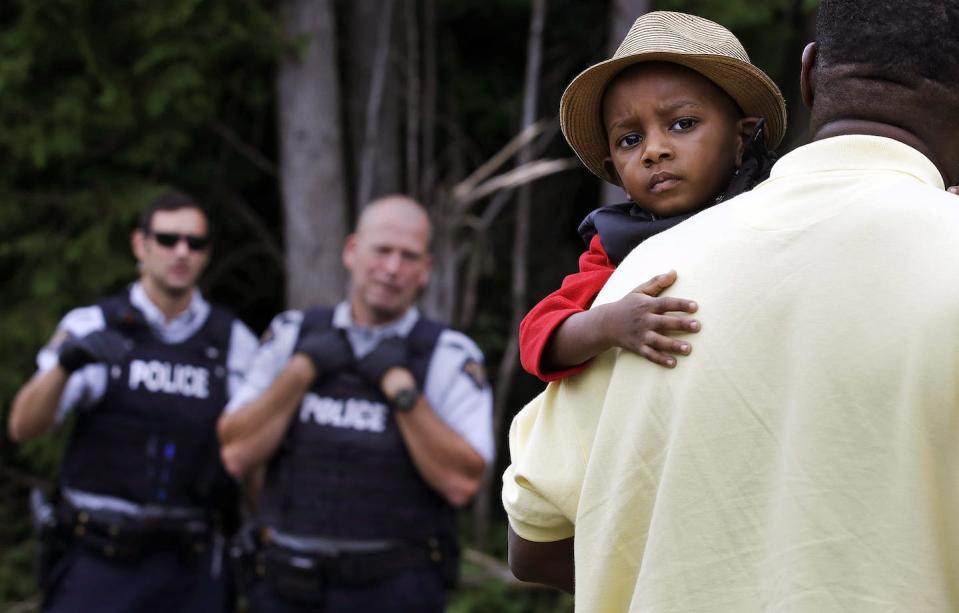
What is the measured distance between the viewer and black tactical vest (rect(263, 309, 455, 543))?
4.15m

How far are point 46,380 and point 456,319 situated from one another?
2619 mm

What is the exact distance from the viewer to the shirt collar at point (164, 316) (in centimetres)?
486

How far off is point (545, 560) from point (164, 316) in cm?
353

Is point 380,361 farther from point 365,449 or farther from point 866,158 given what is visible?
point 866,158

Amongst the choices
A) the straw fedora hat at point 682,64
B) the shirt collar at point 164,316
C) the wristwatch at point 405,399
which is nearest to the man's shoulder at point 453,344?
the wristwatch at point 405,399

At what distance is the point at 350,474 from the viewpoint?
4188 mm

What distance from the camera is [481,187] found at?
21.0 feet

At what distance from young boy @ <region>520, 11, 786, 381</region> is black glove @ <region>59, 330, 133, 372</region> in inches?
123

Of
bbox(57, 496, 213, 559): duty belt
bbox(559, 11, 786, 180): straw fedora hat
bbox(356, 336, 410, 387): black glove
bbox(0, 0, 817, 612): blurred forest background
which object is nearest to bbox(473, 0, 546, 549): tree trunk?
bbox(0, 0, 817, 612): blurred forest background

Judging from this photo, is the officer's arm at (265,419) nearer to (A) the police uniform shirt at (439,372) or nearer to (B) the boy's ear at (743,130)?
(A) the police uniform shirt at (439,372)

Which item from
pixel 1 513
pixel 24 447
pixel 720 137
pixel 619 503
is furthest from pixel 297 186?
pixel 619 503

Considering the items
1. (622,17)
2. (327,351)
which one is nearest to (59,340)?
(327,351)

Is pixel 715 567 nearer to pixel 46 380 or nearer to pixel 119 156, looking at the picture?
pixel 46 380

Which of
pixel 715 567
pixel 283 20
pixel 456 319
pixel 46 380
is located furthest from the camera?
pixel 456 319
